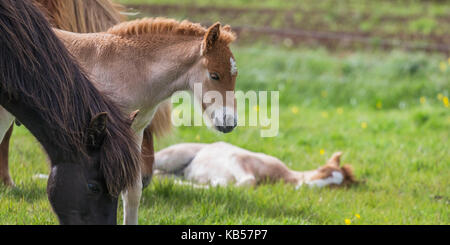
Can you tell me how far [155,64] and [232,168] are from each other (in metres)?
2.30

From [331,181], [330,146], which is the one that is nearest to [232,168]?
[331,181]

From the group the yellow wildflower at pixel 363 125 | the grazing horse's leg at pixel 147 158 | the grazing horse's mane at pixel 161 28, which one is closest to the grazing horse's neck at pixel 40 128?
the grazing horse's mane at pixel 161 28

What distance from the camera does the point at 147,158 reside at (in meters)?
5.61

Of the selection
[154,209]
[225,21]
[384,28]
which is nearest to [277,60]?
[225,21]

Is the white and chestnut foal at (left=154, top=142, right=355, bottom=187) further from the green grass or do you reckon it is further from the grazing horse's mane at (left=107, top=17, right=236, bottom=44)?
the grazing horse's mane at (left=107, top=17, right=236, bottom=44)

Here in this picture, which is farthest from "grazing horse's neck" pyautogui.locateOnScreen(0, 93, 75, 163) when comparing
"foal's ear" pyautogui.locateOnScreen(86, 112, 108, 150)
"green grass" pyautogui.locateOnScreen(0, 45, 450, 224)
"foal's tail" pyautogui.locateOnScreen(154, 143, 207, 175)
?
"foal's tail" pyautogui.locateOnScreen(154, 143, 207, 175)

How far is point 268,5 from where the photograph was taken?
579 inches

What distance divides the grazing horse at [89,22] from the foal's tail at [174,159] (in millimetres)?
1109

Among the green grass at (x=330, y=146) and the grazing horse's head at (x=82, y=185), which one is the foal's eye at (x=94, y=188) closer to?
the grazing horse's head at (x=82, y=185)

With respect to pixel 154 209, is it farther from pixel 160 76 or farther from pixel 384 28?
pixel 384 28

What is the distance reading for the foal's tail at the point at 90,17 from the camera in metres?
5.44

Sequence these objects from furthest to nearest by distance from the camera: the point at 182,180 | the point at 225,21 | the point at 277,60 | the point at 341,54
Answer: the point at 225,21 → the point at 341,54 → the point at 277,60 → the point at 182,180

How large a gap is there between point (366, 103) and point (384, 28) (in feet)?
12.6

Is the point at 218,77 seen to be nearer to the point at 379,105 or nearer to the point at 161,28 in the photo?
the point at 161,28
